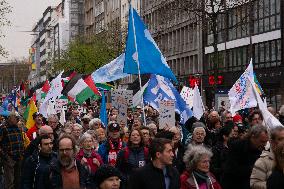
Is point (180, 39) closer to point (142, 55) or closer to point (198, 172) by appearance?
point (142, 55)

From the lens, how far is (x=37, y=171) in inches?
339

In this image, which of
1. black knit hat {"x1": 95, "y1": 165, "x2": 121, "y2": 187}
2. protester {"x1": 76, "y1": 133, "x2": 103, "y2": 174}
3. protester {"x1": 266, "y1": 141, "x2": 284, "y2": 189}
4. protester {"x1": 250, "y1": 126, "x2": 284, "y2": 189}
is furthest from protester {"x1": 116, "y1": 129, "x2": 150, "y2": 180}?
protester {"x1": 266, "y1": 141, "x2": 284, "y2": 189}

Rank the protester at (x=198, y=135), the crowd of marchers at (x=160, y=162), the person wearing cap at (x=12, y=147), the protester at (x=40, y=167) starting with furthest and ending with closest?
the person wearing cap at (x=12, y=147) → the protester at (x=198, y=135) → the protester at (x=40, y=167) → the crowd of marchers at (x=160, y=162)

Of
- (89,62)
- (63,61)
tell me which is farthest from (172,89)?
(63,61)

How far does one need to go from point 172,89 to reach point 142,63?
239cm

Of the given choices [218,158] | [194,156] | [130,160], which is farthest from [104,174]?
[218,158]

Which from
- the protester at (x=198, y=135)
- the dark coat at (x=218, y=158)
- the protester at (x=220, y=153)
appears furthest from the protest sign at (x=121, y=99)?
the dark coat at (x=218, y=158)

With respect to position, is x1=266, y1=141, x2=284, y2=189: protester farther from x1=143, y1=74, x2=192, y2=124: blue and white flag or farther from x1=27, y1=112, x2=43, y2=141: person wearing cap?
x1=27, y1=112, x2=43, y2=141: person wearing cap

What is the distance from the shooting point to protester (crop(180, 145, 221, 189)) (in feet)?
24.5

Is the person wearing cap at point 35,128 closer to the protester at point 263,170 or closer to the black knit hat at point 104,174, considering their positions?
the protester at point 263,170

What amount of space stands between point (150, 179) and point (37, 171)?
171cm

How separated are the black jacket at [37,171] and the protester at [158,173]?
4.29 feet

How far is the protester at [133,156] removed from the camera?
9.59m

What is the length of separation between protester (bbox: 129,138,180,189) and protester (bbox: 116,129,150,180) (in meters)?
1.85
